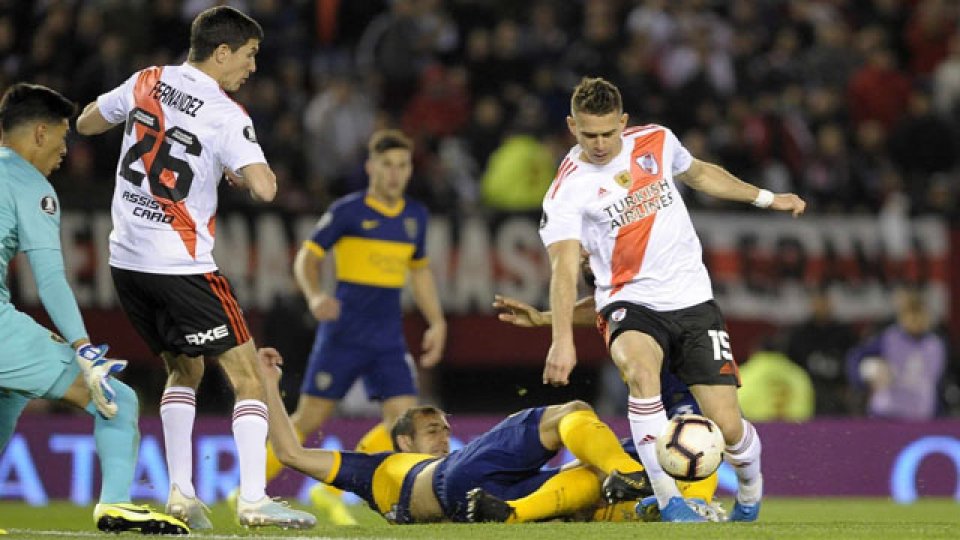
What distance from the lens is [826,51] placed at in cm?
1894

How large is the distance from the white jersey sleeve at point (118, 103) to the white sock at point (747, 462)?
10.9ft

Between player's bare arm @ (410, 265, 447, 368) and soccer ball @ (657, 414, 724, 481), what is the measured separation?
434cm

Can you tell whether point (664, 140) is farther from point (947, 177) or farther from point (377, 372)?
point (947, 177)

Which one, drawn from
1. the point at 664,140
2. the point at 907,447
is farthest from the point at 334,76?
the point at 664,140

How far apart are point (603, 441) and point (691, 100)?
9635mm

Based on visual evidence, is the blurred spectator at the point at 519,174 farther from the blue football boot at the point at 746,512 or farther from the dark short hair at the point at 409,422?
the blue football boot at the point at 746,512

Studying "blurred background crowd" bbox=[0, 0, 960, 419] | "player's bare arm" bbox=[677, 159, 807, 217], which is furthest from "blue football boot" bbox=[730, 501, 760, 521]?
"blurred background crowd" bbox=[0, 0, 960, 419]

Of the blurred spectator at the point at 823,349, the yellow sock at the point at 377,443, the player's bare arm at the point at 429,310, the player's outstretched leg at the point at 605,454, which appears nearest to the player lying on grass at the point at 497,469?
the player's outstretched leg at the point at 605,454

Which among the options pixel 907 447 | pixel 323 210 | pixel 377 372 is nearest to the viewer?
pixel 377 372

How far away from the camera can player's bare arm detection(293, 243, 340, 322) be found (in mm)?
11766

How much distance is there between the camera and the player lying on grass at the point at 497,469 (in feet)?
28.0

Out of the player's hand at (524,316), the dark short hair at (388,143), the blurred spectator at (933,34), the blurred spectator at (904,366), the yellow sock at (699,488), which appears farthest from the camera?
the blurred spectator at (933,34)

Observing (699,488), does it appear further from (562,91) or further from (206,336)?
(562,91)

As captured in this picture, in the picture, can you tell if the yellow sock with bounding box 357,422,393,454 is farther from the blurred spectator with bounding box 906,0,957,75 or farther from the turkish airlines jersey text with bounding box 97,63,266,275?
the blurred spectator with bounding box 906,0,957,75
